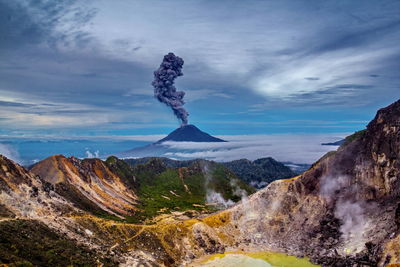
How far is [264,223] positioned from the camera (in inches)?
4791

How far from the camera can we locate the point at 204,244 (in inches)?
4338

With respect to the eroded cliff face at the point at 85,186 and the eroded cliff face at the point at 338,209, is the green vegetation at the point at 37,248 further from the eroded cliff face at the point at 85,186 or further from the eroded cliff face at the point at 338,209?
the eroded cliff face at the point at 338,209

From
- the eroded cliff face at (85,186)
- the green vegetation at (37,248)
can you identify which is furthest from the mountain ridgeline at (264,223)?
the eroded cliff face at (85,186)

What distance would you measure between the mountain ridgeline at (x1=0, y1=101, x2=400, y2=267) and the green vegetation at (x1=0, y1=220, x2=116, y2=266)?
289mm

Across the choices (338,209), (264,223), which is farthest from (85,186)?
(338,209)

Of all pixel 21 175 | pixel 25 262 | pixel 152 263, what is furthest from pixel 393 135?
pixel 21 175

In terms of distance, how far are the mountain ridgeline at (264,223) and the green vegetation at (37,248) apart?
29 centimetres

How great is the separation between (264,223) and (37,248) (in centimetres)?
7984

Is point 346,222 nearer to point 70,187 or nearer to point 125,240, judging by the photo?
point 125,240

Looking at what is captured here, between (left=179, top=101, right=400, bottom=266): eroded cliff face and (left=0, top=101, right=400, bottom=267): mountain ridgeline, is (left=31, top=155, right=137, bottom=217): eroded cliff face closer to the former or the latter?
(left=0, top=101, right=400, bottom=267): mountain ridgeline

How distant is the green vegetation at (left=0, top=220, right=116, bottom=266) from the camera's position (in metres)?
64.8

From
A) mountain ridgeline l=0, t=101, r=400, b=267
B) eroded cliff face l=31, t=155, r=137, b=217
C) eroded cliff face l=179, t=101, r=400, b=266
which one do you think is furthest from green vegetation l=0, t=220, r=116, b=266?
eroded cliff face l=179, t=101, r=400, b=266

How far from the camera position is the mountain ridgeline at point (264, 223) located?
268 feet

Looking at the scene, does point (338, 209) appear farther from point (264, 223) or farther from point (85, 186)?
point (85, 186)
